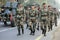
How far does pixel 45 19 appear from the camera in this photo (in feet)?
54.5

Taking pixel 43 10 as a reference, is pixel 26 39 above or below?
below

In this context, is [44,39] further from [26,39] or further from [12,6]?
[12,6]

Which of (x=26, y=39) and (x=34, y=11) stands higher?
(x=34, y=11)

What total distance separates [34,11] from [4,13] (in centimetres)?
1126

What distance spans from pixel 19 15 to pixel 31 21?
852 mm

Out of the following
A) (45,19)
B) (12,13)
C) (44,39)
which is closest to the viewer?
(44,39)

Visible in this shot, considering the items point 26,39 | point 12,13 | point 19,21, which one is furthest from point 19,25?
point 12,13

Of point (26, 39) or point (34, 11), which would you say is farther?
point (34, 11)

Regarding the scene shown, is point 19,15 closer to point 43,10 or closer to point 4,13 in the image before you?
point 43,10

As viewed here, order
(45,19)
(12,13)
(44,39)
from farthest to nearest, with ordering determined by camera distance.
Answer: (12,13)
(45,19)
(44,39)

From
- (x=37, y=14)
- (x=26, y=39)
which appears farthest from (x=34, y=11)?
(x=26, y=39)

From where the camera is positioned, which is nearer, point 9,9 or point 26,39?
point 26,39

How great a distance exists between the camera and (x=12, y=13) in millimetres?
28219

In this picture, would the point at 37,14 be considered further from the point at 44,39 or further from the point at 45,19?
the point at 44,39
